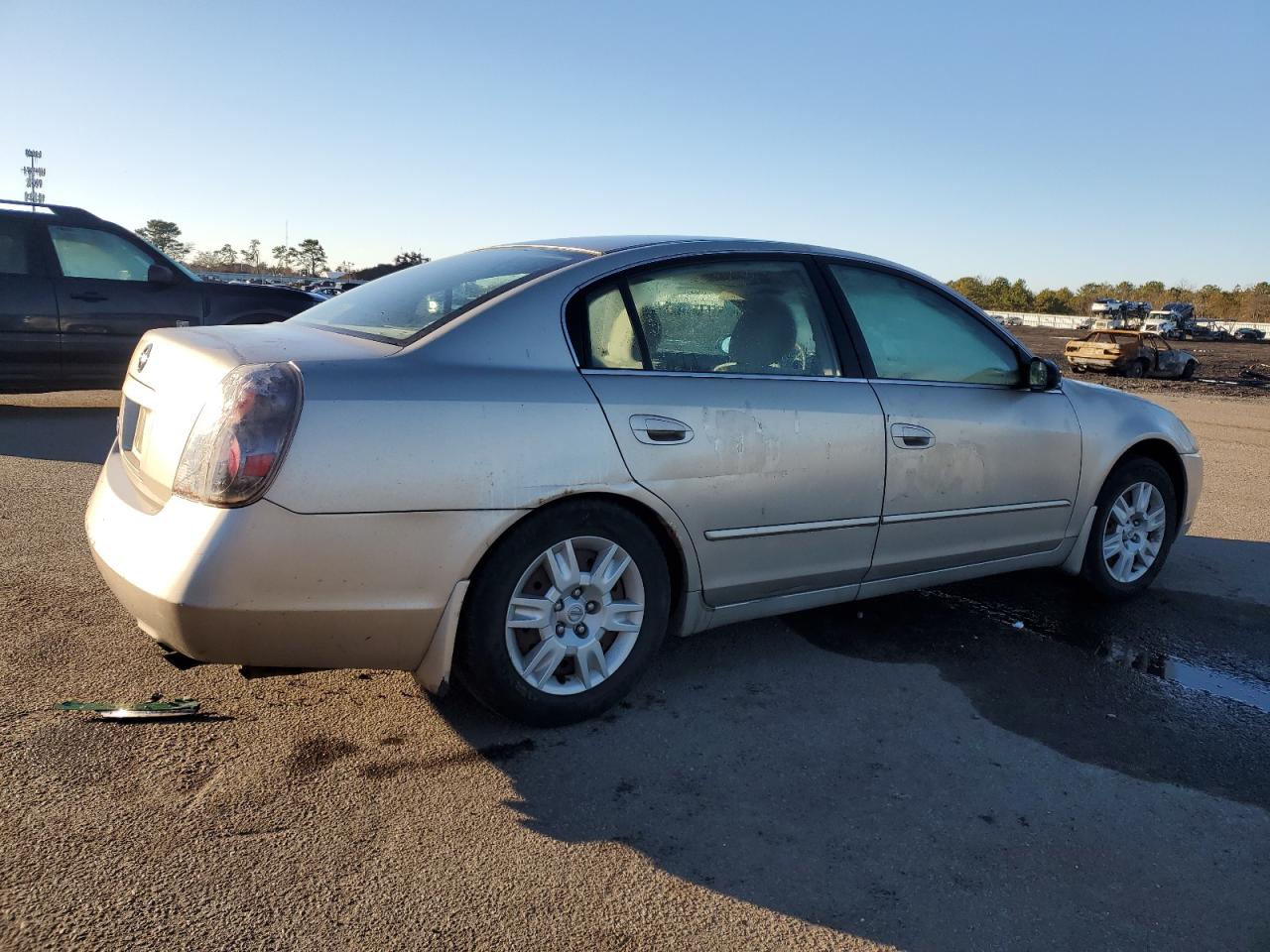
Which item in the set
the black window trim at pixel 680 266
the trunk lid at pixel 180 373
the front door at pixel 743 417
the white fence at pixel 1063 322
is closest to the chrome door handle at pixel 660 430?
the front door at pixel 743 417

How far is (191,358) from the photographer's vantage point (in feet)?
9.70

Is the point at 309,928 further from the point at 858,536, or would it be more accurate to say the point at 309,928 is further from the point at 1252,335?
the point at 1252,335

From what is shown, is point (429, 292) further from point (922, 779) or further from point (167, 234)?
point (167, 234)

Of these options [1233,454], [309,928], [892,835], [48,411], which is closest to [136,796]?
[309,928]

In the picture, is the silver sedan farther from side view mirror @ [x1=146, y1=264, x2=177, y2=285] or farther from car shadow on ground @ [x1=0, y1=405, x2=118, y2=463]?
side view mirror @ [x1=146, y1=264, x2=177, y2=285]

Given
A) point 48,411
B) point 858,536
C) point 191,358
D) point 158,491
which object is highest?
point 191,358

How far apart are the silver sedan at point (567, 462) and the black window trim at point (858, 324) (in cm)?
1

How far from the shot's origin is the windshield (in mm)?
3270

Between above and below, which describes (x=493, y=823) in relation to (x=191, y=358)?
below

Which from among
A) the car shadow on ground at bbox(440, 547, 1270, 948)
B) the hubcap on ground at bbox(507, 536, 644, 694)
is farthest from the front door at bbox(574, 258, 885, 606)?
the car shadow on ground at bbox(440, 547, 1270, 948)

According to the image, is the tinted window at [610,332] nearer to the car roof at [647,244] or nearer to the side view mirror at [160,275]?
the car roof at [647,244]

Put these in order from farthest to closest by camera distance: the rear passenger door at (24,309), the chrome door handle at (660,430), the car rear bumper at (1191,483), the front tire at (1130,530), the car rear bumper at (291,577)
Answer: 1. the rear passenger door at (24,309)
2. the car rear bumper at (1191,483)
3. the front tire at (1130,530)
4. the chrome door handle at (660,430)
5. the car rear bumper at (291,577)

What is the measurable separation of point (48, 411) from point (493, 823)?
882 centimetres

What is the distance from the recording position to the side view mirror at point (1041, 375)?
4367 millimetres
